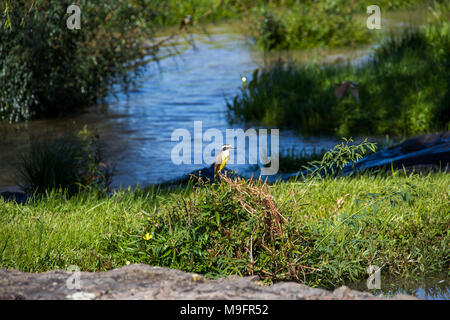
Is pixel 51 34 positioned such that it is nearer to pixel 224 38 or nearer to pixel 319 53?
pixel 319 53

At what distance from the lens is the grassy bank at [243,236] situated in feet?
12.6

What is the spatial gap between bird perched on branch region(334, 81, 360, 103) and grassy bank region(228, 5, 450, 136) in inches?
4.1

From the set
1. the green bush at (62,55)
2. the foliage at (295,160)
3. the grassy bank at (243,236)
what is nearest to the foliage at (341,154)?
the grassy bank at (243,236)

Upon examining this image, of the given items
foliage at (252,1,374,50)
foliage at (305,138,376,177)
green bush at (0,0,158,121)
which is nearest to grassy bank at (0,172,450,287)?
foliage at (305,138,376,177)

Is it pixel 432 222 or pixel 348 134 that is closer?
pixel 432 222

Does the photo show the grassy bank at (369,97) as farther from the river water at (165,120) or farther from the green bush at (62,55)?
the green bush at (62,55)

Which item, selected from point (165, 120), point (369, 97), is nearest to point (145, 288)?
point (369, 97)

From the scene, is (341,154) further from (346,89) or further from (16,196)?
(346,89)

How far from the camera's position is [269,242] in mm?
3906

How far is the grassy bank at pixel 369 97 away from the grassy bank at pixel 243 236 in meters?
4.07
